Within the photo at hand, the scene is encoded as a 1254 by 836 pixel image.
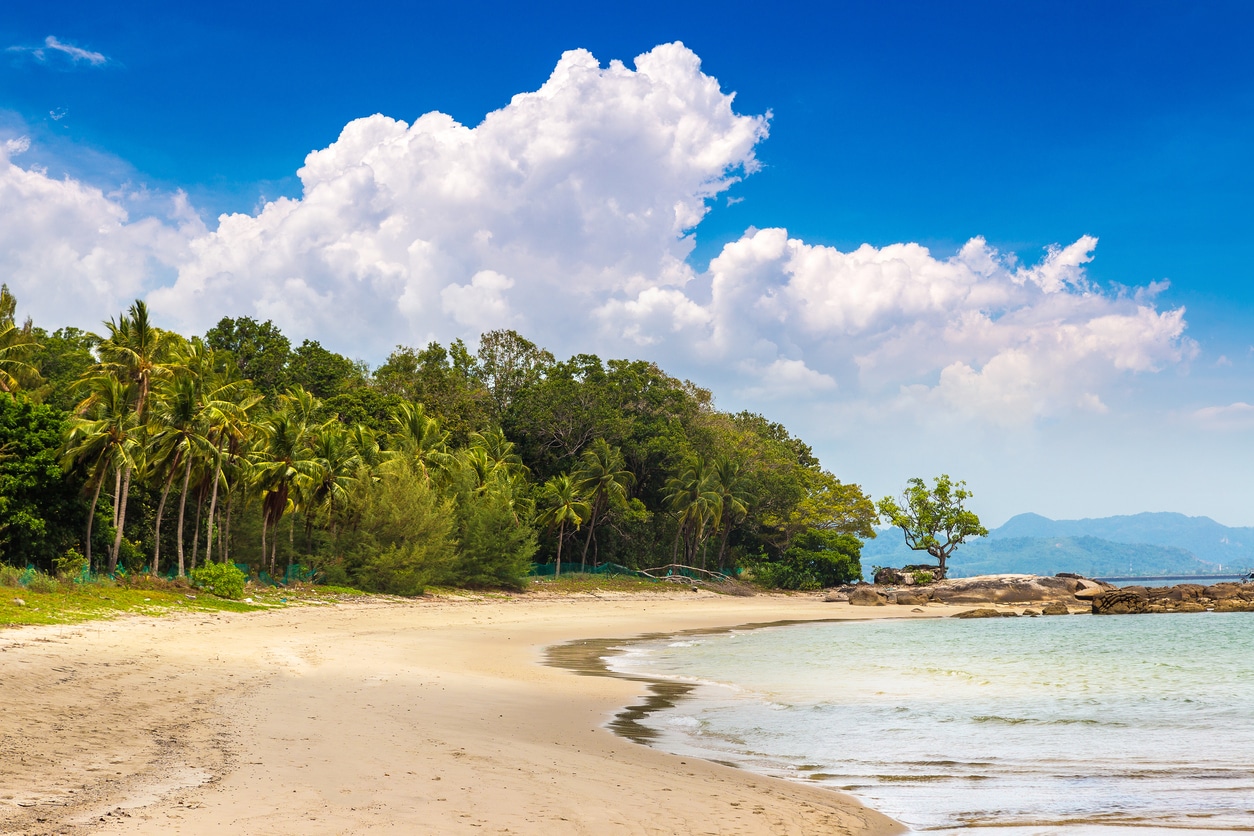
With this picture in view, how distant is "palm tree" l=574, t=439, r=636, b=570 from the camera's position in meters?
67.9

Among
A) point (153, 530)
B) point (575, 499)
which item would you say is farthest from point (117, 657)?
point (575, 499)

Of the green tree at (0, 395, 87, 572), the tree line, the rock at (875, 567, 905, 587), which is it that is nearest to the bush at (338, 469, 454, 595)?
the tree line

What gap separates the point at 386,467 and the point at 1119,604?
169 ft

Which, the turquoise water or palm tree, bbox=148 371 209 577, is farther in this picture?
palm tree, bbox=148 371 209 577

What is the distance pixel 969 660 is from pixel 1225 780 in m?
18.6

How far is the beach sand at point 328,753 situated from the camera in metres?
6.79

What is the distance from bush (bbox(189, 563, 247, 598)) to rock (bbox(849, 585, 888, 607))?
151 feet

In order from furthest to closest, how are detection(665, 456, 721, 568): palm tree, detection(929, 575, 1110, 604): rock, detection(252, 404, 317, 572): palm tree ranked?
detection(665, 456, 721, 568): palm tree < detection(929, 575, 1110, 604): rock < detection(252, 404, 317, 572): palm tree

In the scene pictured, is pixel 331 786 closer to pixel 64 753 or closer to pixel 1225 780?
pixel 64 753

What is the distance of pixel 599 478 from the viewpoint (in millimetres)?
68125

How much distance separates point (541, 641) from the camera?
101 ft

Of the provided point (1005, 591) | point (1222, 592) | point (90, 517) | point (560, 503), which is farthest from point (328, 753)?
point (1222, 592)

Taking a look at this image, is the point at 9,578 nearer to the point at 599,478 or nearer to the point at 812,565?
the point at 599,478

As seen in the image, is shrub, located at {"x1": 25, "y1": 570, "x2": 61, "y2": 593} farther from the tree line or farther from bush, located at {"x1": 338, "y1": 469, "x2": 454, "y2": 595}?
bush, located at {"x1": 338, "y1": 469, "x2": 454, "y2": 595}
